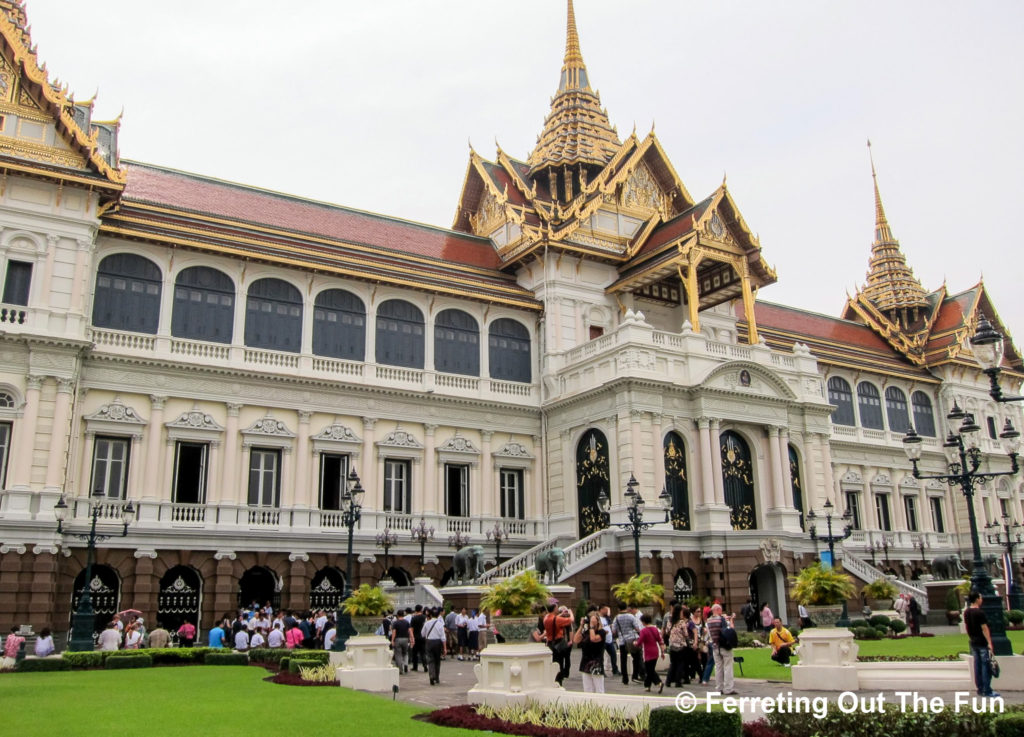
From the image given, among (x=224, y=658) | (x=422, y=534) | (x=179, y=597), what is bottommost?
(x=224, y=658)

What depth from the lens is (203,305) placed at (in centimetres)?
3103

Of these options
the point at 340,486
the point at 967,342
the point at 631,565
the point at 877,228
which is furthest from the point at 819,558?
the point at 877,228

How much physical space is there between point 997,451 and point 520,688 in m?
47.6

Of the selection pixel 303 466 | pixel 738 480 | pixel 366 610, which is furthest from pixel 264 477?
pixel 738 480

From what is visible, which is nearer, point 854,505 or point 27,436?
point 27,436

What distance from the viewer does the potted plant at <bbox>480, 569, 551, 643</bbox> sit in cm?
1491

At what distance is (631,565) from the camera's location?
2964 centimetres

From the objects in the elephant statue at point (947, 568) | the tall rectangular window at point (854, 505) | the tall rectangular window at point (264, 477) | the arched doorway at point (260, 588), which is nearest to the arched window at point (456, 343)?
the tall rectangular window at point (264, 477)

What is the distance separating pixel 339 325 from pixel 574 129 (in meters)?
18.2

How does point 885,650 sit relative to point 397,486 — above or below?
below

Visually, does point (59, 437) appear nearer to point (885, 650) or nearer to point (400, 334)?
point (400, 334)

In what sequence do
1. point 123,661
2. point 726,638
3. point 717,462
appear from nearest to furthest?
point 726,638 → point 123,661 → point 717,462

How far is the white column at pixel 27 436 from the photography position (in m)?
25.7

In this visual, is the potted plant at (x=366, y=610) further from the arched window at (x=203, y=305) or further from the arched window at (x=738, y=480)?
the arched window at (x=738, y=480)
